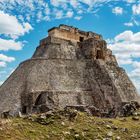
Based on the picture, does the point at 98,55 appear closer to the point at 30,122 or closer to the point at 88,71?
the point at 88,71

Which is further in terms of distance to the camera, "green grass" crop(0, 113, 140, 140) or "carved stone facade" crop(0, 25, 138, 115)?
"carved stone facade" crop(0, 25, 138, 115)

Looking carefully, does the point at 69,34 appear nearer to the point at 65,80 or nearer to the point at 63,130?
the point at 65,80

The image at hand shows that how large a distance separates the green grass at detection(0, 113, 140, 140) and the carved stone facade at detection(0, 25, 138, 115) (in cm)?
1430

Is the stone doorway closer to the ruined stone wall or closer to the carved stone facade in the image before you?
the carved stone facade

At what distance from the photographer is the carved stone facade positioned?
30.5 meters

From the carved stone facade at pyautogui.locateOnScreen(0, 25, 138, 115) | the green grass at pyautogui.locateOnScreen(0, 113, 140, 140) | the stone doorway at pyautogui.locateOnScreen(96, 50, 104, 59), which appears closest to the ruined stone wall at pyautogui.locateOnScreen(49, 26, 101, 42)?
the carved stone facade at pyautogui.locateOnScreen(0, 25, 138, 115)

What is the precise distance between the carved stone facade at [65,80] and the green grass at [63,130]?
14298 millimetres

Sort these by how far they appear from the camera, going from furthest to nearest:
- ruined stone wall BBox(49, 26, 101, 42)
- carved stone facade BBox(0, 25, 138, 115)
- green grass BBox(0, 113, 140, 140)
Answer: ruined stone wall BBox(49, 26, 101, 42) → carved stone facade BBox(0, 25, 138, 115) → green grass BBox(0, 113, 140, 140)

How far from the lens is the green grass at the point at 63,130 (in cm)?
1153

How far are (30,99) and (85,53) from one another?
38.5 ft

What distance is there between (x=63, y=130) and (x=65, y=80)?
824 inches

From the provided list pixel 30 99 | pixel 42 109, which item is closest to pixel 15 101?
pixel 30 99

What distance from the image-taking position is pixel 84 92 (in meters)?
32.5

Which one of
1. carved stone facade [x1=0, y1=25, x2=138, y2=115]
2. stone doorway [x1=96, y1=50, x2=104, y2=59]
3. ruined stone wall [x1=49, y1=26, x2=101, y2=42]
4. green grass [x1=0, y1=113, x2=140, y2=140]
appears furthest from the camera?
ruined stone wall [x1=49, y1=26, x2=101, y2=42]
